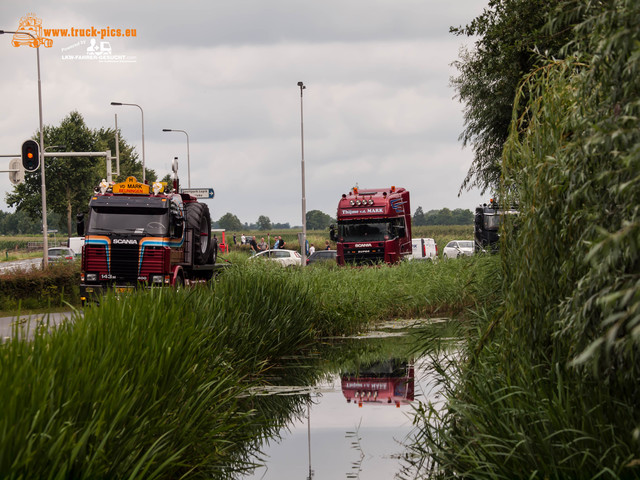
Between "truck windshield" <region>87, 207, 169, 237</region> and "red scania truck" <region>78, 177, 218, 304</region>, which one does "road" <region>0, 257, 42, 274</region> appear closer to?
"red scania truck" <region>78, 177, 218, 304</region>

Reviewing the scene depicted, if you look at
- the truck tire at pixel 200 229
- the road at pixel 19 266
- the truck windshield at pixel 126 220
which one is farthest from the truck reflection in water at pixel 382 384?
the road at pixel 19 266

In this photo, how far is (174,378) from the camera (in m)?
8.05

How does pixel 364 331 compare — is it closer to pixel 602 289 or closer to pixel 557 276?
pixel 557 276

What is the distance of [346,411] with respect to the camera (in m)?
11.4

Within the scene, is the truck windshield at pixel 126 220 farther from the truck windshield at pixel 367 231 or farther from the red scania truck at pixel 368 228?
the truck windshield at pixel 367 231

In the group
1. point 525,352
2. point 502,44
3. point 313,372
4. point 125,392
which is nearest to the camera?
point 125,392

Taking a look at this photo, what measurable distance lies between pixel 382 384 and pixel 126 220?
37.2 ft

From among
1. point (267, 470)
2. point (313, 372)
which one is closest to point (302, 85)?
point (313, 372)

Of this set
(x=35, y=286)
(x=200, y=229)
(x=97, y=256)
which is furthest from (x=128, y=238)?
(x=35, y=286)

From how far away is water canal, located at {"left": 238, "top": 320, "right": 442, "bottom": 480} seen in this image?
8.63 meters

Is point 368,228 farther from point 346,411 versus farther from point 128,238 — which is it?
point 346,411

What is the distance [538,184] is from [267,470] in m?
3.86

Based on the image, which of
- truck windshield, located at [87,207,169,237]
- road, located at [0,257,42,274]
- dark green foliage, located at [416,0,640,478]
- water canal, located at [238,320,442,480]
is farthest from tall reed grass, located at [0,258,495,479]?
road, located at [0,257,42,274]

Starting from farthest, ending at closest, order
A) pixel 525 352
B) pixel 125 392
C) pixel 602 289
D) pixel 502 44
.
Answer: pixel 502 44 < pixel 525 352 < pixel 125 392 < pixel 602 289
